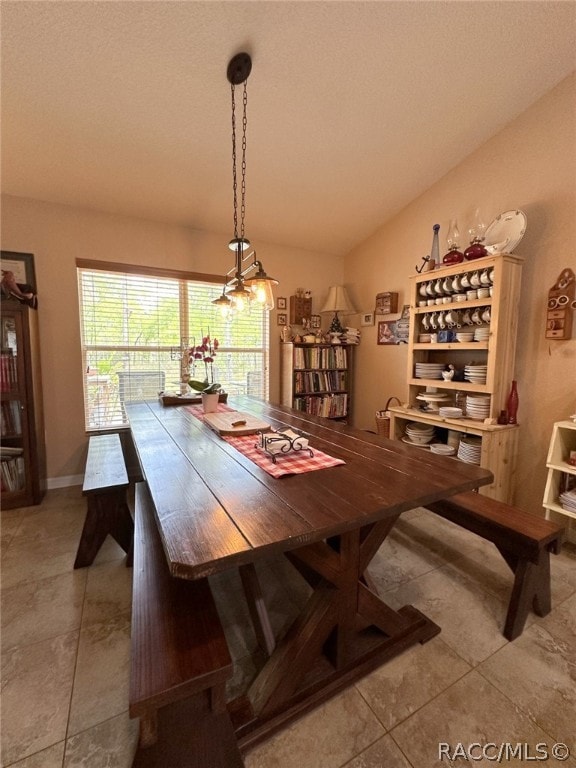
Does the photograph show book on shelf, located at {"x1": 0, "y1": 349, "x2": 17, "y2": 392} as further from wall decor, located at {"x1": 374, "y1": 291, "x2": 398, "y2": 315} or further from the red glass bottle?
the red glass bottle

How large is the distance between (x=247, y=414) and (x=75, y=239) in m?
2.14

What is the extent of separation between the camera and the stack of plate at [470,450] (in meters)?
2.39

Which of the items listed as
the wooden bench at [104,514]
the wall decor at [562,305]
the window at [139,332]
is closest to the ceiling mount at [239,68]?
the window at [139,332]

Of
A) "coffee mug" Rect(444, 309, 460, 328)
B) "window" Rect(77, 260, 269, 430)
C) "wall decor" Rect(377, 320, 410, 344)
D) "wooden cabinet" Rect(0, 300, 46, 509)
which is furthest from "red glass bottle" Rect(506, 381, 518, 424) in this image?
"wooden cabinet" Rect(0, 300, 46, 509)

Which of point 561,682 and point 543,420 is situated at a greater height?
point 543,420

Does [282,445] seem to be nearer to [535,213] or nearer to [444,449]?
[444,449]

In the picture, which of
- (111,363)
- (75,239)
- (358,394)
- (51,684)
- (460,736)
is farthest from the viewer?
(358,394)

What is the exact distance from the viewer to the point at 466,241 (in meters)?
2.69

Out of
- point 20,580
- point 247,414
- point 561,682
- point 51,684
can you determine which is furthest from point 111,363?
point 561,682

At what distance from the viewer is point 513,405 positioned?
2.33m

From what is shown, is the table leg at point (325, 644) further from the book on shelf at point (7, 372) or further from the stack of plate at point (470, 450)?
the book on shelf at point (7, 372)

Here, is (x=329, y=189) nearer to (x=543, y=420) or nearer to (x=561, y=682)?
(x=543, y=420)

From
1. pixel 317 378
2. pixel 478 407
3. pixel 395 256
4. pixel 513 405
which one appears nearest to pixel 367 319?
pixel 395 256

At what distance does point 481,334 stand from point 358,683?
2.20 metres
